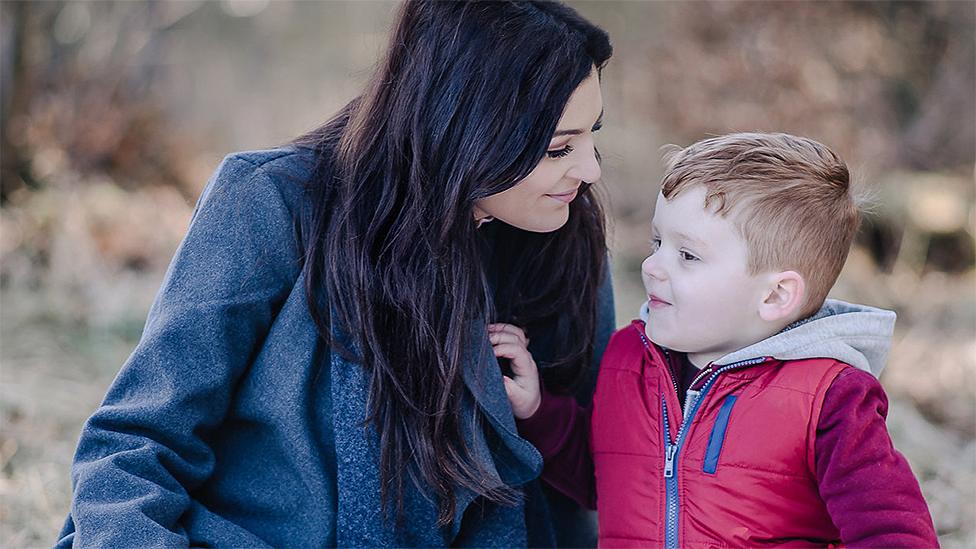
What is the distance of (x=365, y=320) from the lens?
1812 mm

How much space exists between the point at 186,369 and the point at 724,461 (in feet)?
3.18

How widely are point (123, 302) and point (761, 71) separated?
13.8 feet

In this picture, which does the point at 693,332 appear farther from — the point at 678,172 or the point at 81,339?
the point at 81,339

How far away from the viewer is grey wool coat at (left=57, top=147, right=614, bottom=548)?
5.67 feet

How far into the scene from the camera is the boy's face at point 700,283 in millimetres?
1778

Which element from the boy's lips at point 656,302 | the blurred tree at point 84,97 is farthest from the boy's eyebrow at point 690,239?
the blurred tree at point 84,97

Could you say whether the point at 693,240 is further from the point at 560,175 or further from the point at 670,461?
the point at 670,461

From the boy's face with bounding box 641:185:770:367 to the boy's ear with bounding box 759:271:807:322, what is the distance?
16 mm

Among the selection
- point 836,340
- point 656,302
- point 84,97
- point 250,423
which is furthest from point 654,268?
point 84,97

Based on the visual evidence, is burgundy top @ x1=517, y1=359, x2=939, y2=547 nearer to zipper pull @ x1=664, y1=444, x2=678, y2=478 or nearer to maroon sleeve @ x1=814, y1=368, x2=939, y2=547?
maroon sleeve @ x1=814, y1=368, x2=939, y2=547

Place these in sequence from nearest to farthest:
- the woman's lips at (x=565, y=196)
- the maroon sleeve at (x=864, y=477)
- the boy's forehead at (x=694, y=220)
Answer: the maroon sleeve at (x=864, y=477) → the boy's forehead at (x=694, y=220) → the woman's lips at (x=565, y=196)

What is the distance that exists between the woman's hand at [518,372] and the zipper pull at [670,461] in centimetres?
33

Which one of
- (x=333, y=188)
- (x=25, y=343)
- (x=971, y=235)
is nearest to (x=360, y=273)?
(x=333, y=188)

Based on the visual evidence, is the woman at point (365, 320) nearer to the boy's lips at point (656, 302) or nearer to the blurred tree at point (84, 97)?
the boy's lips at point (656, 302)
